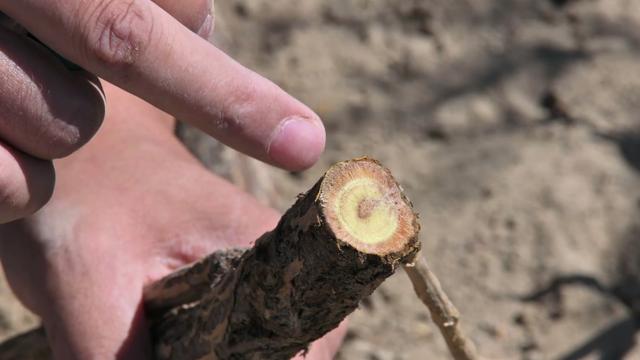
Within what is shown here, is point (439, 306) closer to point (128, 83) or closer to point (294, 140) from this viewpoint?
point (294, 140)

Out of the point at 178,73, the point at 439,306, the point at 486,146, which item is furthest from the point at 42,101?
the point at 486,146

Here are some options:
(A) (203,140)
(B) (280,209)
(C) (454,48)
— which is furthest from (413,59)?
(A) (203,140)

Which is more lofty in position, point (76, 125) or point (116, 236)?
point (116, 236)

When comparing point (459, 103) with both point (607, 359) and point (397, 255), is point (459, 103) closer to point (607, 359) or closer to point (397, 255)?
point (607, 359)

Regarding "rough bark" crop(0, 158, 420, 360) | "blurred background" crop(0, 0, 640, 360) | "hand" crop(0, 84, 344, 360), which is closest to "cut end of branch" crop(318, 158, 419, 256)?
"rough bark" crop(0, 158, 420, 360)

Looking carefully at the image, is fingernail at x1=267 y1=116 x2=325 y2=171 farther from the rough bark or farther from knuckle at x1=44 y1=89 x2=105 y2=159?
knuckle at x1=44 y1=89 x2=105 y2=159
